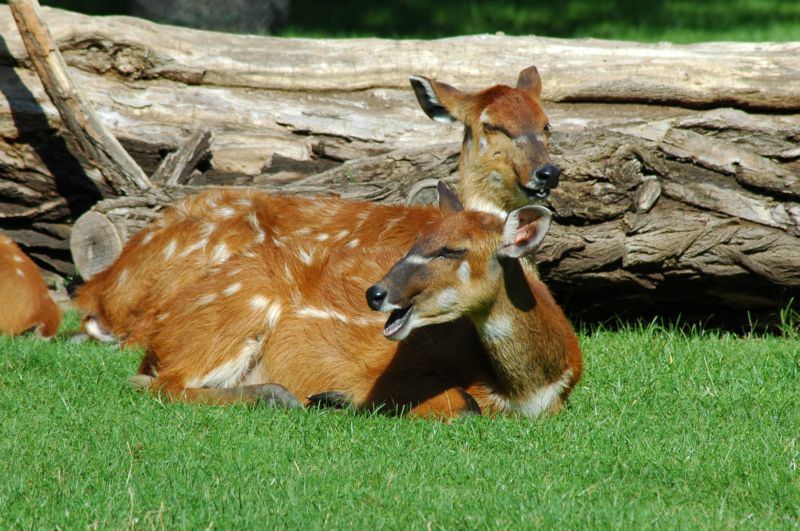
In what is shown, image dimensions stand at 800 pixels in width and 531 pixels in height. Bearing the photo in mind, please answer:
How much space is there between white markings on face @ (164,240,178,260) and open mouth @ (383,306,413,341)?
3233mm

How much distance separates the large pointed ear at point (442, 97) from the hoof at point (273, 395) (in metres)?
2.92

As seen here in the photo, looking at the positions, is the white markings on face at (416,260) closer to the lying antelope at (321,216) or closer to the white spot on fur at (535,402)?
the white spot on fur at (535,402)

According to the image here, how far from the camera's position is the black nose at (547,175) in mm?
8008

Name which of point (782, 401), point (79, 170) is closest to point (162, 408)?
point (782, 401)

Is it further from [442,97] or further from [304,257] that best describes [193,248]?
[442,97]

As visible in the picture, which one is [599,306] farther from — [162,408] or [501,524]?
[501,524]

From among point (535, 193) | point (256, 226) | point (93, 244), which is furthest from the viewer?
point (93, 244)

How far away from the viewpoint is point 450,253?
20.2 feet

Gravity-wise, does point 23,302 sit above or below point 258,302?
below

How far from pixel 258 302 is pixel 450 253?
4.99 feet

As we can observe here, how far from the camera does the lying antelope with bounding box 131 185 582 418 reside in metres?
6.15

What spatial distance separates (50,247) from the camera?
1052cm

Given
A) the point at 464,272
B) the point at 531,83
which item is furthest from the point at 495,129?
the point at 464,272

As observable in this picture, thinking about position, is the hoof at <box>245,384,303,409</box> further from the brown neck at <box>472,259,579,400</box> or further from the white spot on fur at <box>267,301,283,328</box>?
the brown neck at <box>472,259,579,400</box>
